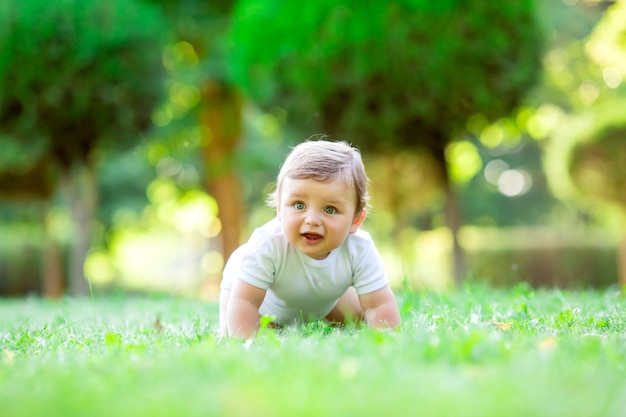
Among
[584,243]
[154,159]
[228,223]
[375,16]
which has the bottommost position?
[584,243]

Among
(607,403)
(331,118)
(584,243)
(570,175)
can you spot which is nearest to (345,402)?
(607,403)

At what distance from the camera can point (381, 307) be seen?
3564mm

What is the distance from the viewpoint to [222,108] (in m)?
15.7

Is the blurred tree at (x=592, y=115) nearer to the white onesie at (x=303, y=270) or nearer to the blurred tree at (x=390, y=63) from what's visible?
the blurred tree at (x=390, y=63)

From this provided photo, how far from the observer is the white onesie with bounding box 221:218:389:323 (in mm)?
3451

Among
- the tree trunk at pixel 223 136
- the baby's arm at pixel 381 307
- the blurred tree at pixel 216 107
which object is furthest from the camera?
the tree trunk at pixel 223 136

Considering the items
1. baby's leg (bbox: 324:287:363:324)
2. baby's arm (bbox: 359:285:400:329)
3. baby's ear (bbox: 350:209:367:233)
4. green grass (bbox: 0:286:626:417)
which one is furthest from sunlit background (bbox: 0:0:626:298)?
green grass (bbox: 0:286:626:417)

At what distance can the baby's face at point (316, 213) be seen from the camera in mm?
3281

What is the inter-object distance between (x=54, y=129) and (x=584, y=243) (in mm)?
12098

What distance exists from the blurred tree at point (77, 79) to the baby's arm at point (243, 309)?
752cm

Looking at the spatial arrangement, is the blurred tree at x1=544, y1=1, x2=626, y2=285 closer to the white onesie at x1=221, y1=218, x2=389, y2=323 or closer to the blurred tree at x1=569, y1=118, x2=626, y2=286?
the blurred tree at x1=569, y1=118, x2=626, y2=286

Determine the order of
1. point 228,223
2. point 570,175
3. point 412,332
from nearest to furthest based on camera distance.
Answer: point 412,332
point 570,175
point 228,223

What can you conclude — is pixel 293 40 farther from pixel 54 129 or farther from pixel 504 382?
pixel 504 382

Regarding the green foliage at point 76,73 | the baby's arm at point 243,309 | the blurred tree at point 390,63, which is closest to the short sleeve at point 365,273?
the baby's arm at point 243,309
